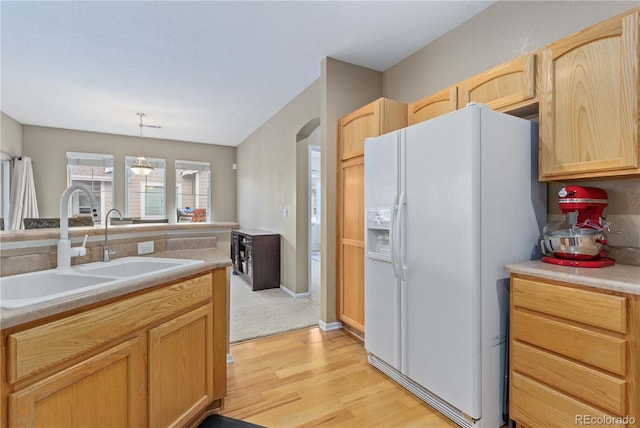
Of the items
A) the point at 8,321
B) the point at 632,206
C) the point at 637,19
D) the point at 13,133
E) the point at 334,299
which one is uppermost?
the point at 13,133

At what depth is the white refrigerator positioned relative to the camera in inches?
63.8

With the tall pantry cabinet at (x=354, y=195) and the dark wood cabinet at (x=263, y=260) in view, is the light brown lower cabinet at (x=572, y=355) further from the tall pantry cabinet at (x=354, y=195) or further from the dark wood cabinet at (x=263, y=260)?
the dark wood cabinet at (x=263, y=260)

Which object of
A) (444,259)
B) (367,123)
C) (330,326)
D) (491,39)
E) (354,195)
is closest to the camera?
(444,259)

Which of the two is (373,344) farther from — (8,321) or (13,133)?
(13,133)

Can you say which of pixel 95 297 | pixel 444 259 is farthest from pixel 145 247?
pixel 444 259

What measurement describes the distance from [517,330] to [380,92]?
2684 millimetres

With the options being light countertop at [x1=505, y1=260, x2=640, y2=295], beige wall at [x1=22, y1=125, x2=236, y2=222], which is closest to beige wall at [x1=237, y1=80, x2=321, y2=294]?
beige wall at [x1=22, y1=125, x2=236, y2=222]

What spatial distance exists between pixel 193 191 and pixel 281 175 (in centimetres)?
330

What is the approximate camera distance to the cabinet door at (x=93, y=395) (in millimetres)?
956

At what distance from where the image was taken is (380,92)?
3.38 m

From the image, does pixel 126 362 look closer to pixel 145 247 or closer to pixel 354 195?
pixel 145 247

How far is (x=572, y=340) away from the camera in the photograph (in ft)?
4.49

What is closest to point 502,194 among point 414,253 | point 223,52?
point 414,253

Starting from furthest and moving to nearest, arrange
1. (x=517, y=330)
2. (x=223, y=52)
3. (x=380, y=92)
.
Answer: (x=380, y=92) → (x=223, y=52) → (x=517, y=330)
